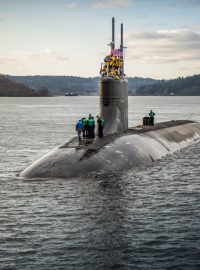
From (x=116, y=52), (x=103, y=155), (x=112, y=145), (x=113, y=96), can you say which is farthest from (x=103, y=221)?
(x=116, y=52)

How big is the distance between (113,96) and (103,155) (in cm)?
836

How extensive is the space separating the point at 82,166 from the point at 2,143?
28452 mm

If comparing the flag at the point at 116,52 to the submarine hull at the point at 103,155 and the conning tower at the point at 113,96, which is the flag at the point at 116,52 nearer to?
the conning tower at the point at 113,96

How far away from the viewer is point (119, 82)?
1401 inches

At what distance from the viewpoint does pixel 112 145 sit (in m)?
30.2

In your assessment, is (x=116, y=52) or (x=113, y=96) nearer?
(x=113, y=96)

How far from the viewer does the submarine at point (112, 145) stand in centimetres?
2646

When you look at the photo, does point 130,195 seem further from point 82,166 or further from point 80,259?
point 80,259

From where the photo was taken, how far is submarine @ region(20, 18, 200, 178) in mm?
26456

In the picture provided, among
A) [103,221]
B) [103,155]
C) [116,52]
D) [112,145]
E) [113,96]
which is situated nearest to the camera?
[103,221]

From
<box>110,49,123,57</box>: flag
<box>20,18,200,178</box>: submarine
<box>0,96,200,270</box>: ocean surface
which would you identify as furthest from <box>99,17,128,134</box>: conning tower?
<box>0,96,200,270</box>: ocean surface

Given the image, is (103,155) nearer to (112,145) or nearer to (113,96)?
(112,145)

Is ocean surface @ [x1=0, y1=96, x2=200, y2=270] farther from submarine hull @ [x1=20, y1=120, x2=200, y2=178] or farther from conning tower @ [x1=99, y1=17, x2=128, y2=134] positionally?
conning tower @ [x1=99, y1=17, x2=128, y2=134]

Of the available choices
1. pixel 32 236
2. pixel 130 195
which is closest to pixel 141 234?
pixel 32 236
